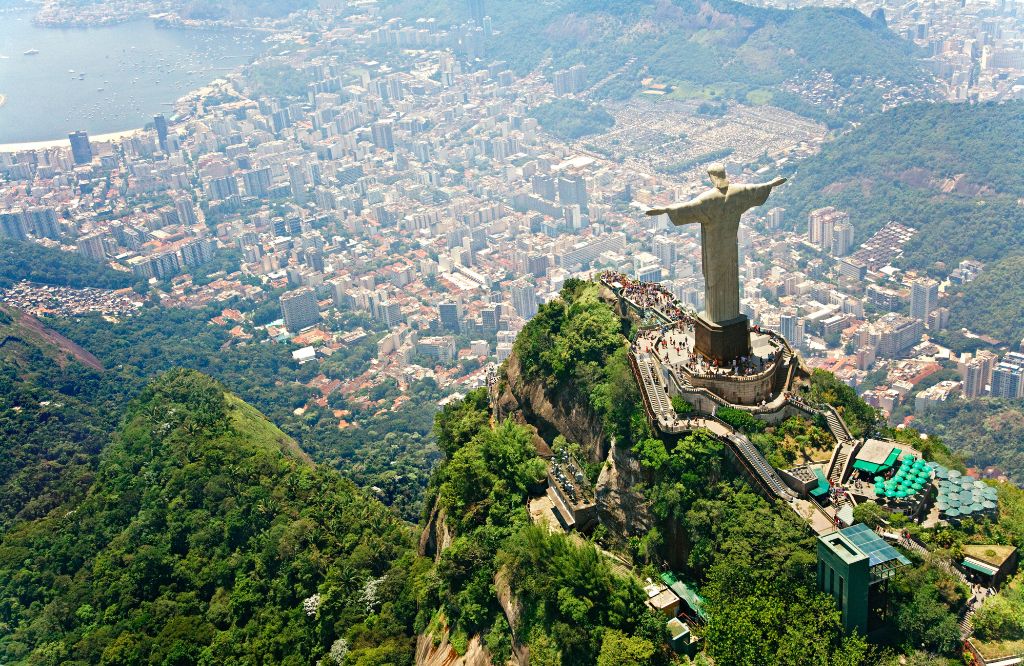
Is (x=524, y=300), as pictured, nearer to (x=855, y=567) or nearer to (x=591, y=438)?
(x=591, y=438)

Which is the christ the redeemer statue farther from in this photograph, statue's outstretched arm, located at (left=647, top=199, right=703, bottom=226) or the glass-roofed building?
the glass-roofed building

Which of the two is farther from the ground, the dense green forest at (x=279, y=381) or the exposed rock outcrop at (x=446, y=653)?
the exposed rock outcrop at (x=446, y=653)

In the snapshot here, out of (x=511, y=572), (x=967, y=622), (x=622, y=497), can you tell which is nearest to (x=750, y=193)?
(x=622, y=497)

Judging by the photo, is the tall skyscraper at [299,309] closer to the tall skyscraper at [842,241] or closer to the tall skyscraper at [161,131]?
the tall skyscraper at [842,241]

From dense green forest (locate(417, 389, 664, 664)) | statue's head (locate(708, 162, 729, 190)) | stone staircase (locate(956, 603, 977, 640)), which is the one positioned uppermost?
statue's head (locate(708, 162, 729, 190))

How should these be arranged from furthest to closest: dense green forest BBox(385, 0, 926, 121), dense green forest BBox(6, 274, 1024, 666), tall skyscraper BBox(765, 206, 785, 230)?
dense green forest BBox(385, 0, 926, 121) → tall skyscraper BBox(765, 206, 785, 230) → dense green forest BBox(6, 274, 1024, 666)

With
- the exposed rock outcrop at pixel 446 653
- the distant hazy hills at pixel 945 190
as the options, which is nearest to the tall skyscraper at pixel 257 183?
the distant hazy hills at pixel 945 190

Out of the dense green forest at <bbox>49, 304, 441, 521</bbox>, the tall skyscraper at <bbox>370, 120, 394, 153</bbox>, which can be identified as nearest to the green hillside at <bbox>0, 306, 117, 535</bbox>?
the dense green forest at <bbox>49, 304, 441, 521</bbox>
